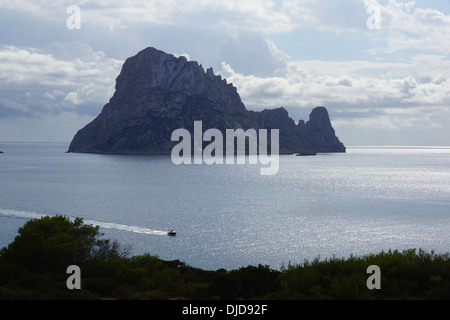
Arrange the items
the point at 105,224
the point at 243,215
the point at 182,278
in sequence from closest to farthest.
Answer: the point at 182,278 < the point at 105,224 < the point at 243,215

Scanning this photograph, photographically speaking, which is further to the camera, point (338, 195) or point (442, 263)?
point (338, 195)

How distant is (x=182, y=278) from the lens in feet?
92.3

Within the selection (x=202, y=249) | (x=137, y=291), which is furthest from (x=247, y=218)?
(x=137, y=291)

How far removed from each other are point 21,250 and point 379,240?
59.3 m

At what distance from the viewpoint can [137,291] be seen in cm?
2373

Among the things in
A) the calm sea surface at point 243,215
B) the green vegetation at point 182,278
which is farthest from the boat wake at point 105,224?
the green vegetation at point 182,278

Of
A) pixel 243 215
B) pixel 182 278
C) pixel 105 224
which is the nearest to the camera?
pixel 182 278

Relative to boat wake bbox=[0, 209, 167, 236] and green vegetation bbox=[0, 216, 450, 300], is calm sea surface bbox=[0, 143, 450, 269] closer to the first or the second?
boat wake bbox=[0, 209, 167, 236]

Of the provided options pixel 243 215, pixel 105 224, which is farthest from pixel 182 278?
pixel 243 215

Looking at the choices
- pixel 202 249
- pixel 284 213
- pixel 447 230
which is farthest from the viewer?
pixel 284 213

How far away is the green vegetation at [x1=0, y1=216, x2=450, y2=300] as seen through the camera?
2145 cm

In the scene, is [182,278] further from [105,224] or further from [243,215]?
[243,215]
